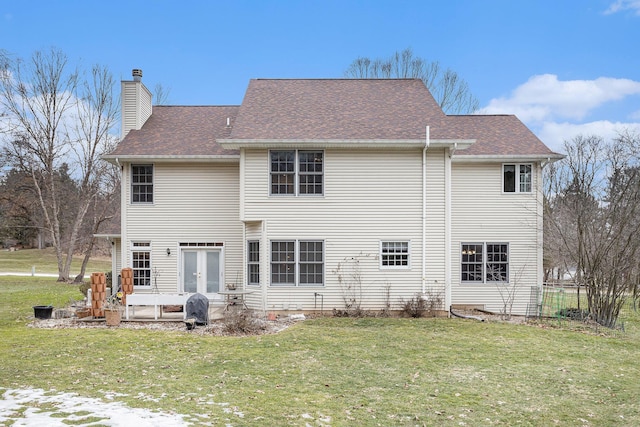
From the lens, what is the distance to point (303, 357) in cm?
949

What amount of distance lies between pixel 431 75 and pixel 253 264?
24554 mm

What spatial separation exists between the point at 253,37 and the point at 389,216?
16.7 meters

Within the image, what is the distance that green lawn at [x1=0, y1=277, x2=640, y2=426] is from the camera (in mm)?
6477

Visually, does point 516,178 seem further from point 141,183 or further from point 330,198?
point 141,183

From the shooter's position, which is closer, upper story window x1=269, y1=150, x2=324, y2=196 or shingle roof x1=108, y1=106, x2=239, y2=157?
upper story window x1=269, y1=150, x2=324, y2=196

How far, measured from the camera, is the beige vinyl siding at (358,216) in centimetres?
1482

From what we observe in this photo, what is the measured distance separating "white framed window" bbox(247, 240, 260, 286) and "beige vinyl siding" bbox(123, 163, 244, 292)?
4.37 feet

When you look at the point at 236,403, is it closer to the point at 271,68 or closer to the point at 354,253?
the point at 354,253

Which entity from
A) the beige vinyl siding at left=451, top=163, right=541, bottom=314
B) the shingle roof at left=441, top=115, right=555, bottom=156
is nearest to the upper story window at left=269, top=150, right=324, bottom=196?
the shingle roof at left=441, top=115, right=555, bottom=156

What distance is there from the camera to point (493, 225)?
1664cm

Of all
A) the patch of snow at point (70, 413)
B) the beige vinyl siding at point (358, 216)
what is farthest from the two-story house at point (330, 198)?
the patch of snow at point (70, 413)

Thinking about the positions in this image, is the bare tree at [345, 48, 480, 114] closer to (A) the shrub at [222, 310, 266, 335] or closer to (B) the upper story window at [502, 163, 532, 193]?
(B) the upper story window at [502, 163, 532, 193]

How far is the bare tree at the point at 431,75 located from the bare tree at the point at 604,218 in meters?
17.2

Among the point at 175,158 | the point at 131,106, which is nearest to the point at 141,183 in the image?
the point at 175,158
